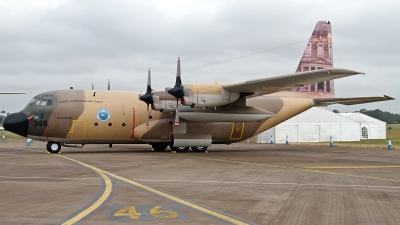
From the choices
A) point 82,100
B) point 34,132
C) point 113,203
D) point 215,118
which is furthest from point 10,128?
point 113,203

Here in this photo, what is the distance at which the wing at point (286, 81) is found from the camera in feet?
67.4

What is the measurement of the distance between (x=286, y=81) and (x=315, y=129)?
84.5 feet

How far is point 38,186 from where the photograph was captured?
1075 centimetres

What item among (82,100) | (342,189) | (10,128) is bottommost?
(342,189)

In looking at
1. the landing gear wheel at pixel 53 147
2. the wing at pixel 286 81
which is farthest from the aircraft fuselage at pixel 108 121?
the wing at pixel 286 81

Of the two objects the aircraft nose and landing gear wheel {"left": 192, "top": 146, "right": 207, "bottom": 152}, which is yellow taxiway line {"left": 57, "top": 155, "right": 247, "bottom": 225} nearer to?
A: the aircraft nose

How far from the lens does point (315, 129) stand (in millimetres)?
46812

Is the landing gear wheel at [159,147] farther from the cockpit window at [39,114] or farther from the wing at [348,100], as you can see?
the wing at [348,100]

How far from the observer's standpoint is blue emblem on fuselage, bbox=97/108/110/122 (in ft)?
81.5

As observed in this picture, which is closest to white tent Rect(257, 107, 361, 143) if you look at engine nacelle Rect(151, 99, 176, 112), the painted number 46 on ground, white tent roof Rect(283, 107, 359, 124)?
white tent roof Rect(283, 107, 359, 124)

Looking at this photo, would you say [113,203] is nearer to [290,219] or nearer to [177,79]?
[290,219]

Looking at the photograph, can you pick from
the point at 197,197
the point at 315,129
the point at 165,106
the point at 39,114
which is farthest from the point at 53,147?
the point at 315,129

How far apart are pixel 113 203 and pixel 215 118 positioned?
17052 mm

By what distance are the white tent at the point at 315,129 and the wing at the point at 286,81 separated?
21619 mm
